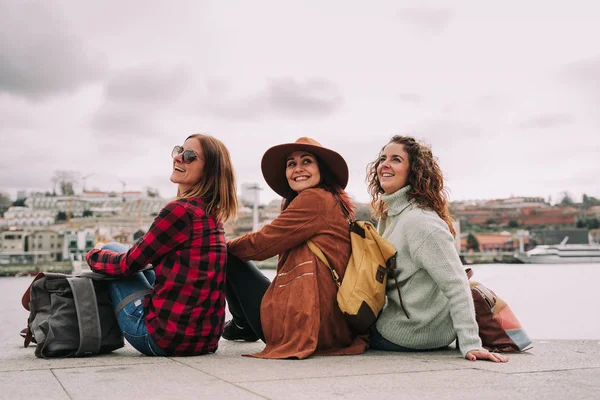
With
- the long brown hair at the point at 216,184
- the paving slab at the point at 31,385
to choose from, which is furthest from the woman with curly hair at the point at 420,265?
the paving slab at the point at 31,385

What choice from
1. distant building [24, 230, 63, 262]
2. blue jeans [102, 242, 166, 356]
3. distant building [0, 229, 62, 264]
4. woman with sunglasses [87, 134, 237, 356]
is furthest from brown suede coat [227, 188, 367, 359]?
distant building [24, 230, 63, 262]

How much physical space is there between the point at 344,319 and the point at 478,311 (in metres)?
0.68

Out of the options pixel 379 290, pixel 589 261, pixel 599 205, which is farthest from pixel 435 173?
pixel 599 205

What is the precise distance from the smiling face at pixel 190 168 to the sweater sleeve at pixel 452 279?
1.14m

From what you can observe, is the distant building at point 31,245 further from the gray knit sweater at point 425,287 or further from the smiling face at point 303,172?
the gray knit sweater at point 425,287

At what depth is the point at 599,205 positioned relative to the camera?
337 feet

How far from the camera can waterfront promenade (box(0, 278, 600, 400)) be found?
2020 mm

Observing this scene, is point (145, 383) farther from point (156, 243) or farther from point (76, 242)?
point (76, 242)

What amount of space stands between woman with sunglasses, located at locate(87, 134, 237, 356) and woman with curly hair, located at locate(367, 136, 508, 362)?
847mm

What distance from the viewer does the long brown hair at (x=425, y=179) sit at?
331 cm

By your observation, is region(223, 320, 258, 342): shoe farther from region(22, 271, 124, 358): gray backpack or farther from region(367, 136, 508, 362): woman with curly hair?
region(22, 271, 124, 358): gray backpack

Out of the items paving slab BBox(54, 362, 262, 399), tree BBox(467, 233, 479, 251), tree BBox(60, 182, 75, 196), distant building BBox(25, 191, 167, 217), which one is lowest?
tree BBox(467, 233, 479, 251)

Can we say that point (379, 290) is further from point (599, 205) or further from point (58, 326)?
point (599, 205)

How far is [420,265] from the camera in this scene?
3158 millimetres
